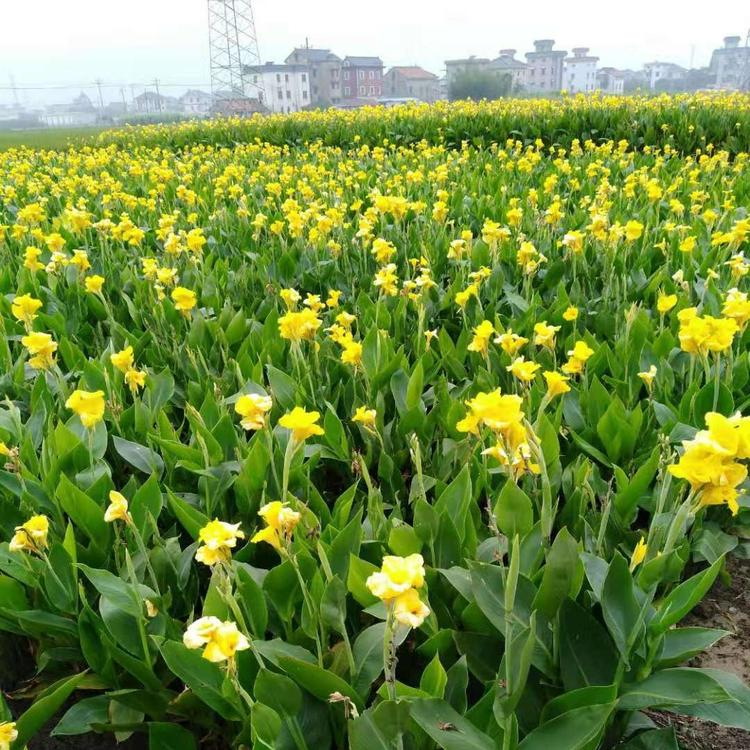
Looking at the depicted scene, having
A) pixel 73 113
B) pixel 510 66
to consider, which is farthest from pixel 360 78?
pixel 73 113

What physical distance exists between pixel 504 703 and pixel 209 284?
256 cm

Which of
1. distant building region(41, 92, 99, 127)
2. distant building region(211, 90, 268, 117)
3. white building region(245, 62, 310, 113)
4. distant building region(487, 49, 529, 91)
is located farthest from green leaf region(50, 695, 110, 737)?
white building region(245, 62, 310, 113)

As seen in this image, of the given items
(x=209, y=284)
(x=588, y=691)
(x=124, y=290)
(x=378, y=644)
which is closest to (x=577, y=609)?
(x=588, y=691)

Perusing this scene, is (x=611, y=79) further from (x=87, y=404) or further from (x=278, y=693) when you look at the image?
(x=278, y=693)

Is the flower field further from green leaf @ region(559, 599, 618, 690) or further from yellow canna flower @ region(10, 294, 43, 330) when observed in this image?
yellow canna flower @ region(10, 294, 43, 330)

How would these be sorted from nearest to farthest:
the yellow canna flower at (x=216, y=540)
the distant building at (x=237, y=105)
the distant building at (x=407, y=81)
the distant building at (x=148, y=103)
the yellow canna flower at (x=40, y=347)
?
1. the yellow canna flower at (x=216, y=540)
2. the yellow canna flower at (x=40, y=347)
3. the distant building at (x=237, y=105)
4. the distant building at (x=148, y=103)
5. the distant building at (x=407, y=81)

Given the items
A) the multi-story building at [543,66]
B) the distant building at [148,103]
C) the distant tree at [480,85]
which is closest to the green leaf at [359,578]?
the distant building at [148,103]

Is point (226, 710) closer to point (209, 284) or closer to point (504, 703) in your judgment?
point (504, 703)

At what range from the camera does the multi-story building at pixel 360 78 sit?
9075cm

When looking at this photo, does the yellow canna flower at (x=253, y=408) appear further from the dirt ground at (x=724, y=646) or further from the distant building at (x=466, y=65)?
the distant building at (x=466, y=65)

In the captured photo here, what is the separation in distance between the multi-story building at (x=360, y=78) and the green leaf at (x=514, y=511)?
9511cm

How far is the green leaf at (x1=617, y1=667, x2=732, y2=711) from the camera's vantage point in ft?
3.81

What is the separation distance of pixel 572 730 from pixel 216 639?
599 millimetres

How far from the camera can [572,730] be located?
1.11 metres
